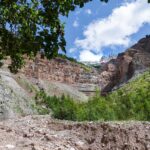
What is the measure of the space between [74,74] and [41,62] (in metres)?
13.6

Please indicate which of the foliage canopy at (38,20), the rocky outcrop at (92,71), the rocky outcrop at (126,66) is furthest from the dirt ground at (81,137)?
the rocky outcrop at (92,71)

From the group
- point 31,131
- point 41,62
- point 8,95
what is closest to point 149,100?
point 8,95

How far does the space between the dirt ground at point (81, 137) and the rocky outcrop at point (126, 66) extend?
386 ft

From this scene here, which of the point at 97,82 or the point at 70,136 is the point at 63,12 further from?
the point at 97,82

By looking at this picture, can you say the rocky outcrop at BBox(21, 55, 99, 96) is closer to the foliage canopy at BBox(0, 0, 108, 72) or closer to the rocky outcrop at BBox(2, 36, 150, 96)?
the rocky outcrop at BBox(2, 36, 150, 96)

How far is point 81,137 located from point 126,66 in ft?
454

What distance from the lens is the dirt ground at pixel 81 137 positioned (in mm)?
17312

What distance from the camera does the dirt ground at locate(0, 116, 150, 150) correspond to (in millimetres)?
17312

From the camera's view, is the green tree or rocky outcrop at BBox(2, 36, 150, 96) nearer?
the green tree

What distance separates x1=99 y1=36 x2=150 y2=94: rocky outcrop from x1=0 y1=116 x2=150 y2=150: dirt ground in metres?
118

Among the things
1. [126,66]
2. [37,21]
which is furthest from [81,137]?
[126,66]

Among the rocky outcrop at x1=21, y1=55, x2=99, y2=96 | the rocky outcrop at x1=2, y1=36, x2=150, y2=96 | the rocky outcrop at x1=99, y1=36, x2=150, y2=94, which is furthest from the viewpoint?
the rocky outcrop at x1=21, y1=55, x2=99, y2=96

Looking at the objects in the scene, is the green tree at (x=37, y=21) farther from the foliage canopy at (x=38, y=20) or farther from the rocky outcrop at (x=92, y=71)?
the rocky outcrop at (x=92, y=71)

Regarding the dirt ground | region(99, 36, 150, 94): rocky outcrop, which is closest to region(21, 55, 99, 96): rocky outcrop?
region(99, 36, 150, 94): rocky outcrop
